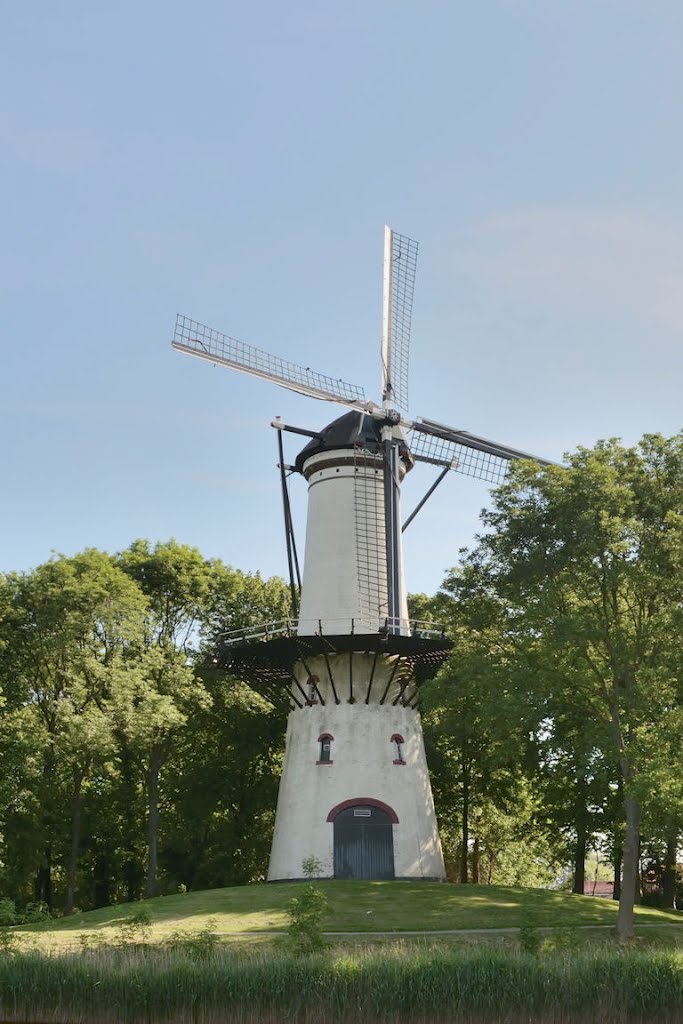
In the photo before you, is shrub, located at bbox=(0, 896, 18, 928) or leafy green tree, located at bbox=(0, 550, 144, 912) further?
leafy green tree, located at bbox=(0, 550, 144, 912)

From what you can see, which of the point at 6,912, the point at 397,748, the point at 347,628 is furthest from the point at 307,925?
the point at 347,628

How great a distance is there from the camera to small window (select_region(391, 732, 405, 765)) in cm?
3516

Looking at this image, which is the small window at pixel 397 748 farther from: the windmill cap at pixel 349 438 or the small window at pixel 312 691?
the windmill cap at pixel 349 438

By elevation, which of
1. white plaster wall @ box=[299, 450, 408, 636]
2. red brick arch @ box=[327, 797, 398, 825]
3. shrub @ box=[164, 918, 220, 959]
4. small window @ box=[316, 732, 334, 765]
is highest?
white plaster wall @ box=[299, 450, 408, 636]

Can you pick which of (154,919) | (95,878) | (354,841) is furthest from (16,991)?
(95,878)

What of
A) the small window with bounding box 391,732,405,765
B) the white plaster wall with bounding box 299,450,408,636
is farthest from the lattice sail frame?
the small window with bounding box 391,732,405,765

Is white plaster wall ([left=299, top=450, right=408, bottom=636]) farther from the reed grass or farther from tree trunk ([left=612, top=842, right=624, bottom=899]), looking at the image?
the reed grass

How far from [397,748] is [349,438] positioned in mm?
11173

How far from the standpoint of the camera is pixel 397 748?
35.3 meters

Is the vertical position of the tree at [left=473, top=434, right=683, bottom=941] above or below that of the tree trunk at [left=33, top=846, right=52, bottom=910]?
above

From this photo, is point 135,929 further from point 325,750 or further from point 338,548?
point 338,548

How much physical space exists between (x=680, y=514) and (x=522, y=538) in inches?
167

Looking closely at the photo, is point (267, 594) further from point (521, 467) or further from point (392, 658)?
point (521, 467)

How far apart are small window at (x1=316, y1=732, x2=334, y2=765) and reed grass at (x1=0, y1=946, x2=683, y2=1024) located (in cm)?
1604
